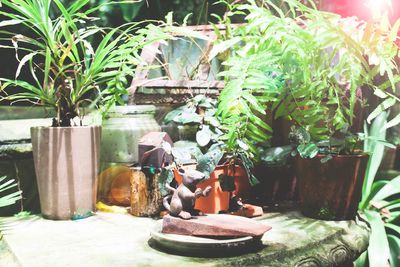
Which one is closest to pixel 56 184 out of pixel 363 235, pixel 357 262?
pixel 363 235

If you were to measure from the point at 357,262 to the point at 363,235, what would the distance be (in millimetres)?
327

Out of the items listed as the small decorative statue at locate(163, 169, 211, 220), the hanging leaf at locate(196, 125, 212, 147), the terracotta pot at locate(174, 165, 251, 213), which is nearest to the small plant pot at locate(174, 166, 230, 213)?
the terracotta pot at locate(174, 165, 251, 213)

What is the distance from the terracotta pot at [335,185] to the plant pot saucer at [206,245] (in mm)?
495

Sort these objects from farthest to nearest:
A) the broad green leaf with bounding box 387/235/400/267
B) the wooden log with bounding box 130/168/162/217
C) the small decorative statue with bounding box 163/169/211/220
Result: the broad green leaf with bounding box 387/235/400/267, the wooden log with bounding box 130/168/162/217, the small decorative statue with bounding box 163/169/211/220

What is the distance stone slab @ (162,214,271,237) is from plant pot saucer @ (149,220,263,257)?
16 mm

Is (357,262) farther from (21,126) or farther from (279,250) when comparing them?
(21,126)

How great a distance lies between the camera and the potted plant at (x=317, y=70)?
57.9 inches

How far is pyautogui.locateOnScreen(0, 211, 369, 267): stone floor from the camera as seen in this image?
1218 millimetres

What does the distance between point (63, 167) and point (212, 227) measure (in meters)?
0.74

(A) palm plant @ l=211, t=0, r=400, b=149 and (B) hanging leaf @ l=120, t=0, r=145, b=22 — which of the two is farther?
(B) hanging leaf @ l=120, t=0, r=145, b=22

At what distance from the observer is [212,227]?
1258 mm

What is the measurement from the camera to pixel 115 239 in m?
1.45

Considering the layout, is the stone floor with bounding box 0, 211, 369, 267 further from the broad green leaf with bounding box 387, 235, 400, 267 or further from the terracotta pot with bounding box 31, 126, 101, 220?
the broad green leaf with bounding box 387, 235, 400, 267

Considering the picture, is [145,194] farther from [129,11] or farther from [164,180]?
[129,11]
